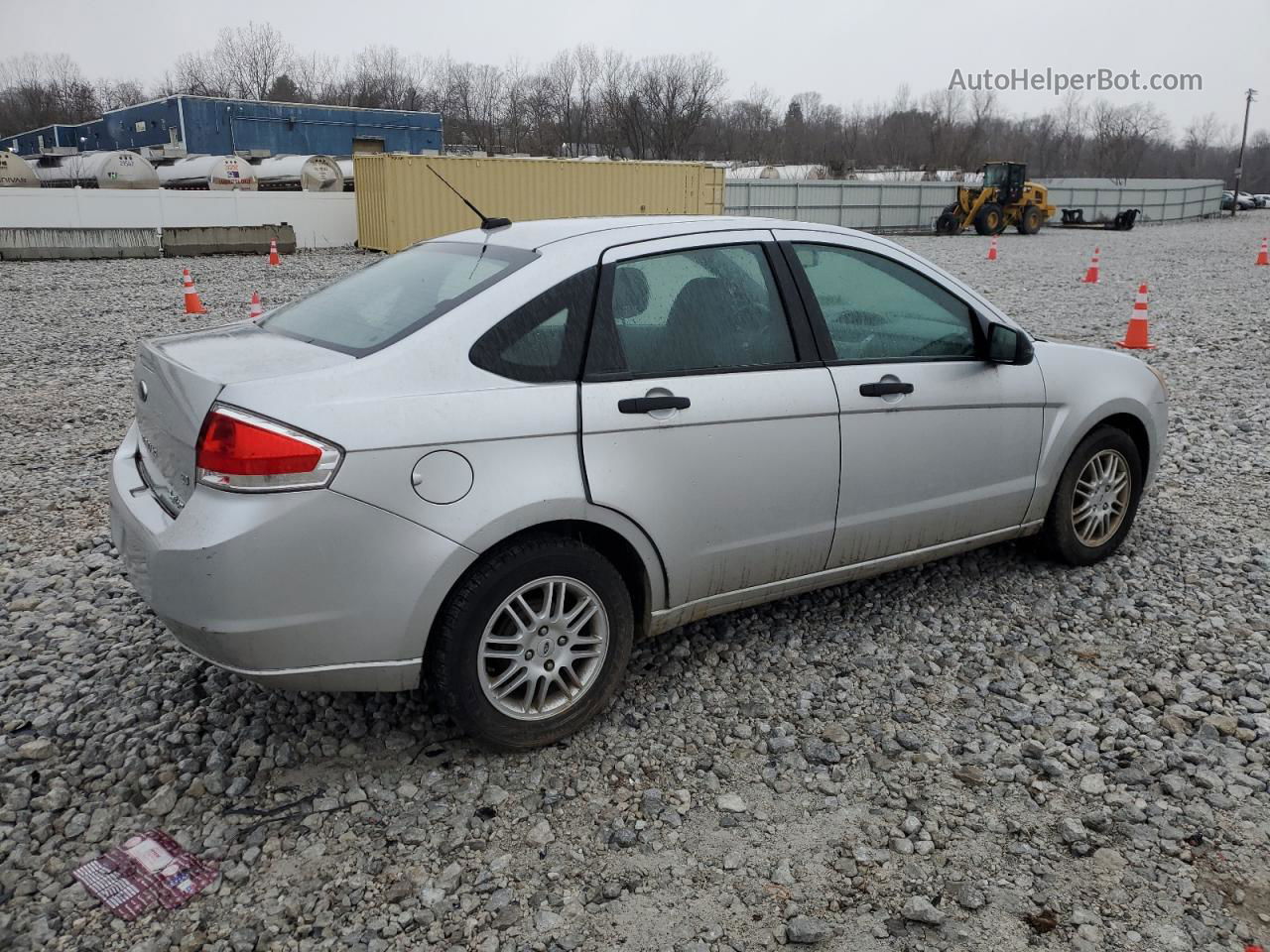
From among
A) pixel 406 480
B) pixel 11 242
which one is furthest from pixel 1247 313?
pixel 11 242

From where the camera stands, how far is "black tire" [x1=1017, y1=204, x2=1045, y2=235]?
3494 centimetres

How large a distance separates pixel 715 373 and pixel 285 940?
2.10 meters

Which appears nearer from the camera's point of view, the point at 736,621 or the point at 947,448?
the point at 947,448

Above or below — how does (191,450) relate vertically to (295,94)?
below

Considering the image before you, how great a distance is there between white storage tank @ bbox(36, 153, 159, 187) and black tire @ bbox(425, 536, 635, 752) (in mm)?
33539

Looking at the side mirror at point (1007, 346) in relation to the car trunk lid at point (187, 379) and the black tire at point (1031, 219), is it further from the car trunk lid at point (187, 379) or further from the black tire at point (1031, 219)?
the black tire at point (1031, 219)

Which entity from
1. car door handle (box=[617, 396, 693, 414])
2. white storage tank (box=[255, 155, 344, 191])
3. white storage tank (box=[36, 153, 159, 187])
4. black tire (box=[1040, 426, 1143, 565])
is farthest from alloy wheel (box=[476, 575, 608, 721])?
white storage tank (box=[36, 153, 159, 187])

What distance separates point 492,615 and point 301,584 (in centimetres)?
57

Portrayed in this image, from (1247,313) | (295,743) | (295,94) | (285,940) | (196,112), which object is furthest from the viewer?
(295,94)

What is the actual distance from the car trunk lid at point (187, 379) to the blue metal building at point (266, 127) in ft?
135

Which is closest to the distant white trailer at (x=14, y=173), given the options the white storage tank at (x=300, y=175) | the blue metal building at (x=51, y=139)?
the white storage tank at (x=300, y=175)

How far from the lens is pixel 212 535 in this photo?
8.80 feet

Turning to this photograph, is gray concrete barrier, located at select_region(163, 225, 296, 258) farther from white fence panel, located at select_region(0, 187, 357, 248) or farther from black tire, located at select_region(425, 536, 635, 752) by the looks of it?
black tire, located at select_region(425, 536, 635, 752)

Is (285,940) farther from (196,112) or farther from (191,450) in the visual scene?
(196,112)
